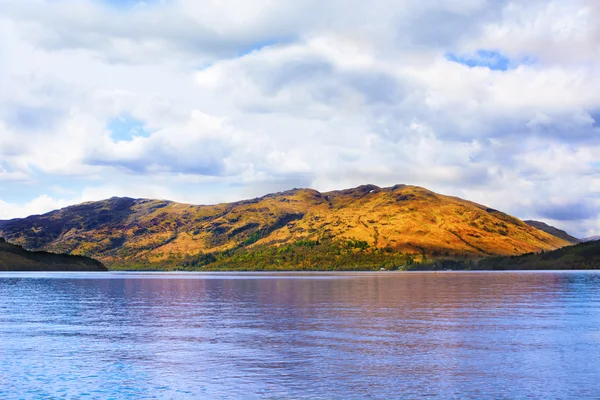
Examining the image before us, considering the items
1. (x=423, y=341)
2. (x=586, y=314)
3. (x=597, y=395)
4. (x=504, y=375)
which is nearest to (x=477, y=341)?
(x=423, y=341)

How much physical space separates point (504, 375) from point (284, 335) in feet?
91.1

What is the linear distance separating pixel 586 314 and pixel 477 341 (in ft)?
128

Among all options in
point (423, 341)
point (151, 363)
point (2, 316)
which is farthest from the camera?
point (2, 316)

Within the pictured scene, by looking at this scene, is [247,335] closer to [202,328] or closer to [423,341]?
[202,328]

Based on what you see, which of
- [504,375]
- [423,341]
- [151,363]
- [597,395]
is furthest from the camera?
[423,341]

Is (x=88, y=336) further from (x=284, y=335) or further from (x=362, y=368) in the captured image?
(x=362, y=368)

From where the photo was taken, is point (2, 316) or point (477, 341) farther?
point (2, 316)

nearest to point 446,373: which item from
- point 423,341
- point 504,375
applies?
point 504,375

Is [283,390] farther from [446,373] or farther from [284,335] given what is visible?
[284,335]

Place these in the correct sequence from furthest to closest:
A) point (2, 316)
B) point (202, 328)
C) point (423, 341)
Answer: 1. point (2, 316)
2. point (202, 328)
3. point (423, 341)

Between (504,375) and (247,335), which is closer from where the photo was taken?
(504,375)

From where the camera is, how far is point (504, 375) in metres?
45.2

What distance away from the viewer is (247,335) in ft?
222

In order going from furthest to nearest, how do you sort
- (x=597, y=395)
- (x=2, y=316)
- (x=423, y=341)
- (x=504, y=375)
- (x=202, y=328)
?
1. (x=2, y=316)
2. (x=202, y=328)
3. (x=423, y=341)
4. (x=504, y=375)
5. (x=597, y=395)
